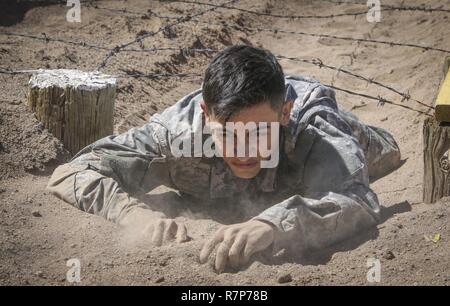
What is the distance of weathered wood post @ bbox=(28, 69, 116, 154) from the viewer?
434 cm

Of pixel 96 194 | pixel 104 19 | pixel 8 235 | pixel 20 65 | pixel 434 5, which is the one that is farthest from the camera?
pixel 434 5

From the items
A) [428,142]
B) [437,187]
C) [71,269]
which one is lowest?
[71,269]

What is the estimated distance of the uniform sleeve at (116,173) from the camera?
3688 millimetres

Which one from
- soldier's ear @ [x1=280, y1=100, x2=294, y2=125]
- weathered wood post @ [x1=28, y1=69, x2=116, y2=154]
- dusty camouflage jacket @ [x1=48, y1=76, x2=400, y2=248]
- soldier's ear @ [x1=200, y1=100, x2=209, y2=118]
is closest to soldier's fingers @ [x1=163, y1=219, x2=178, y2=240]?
dusty camouflage jacket @ [x1=48, y1=76, x2=400, y2=248]

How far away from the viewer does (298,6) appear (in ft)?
28.9

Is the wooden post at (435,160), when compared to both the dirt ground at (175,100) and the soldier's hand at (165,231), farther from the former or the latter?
the soldier's hand at (165,231)

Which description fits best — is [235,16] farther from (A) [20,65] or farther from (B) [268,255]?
(B) [268,255]

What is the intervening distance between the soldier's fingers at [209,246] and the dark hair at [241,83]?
56 cm

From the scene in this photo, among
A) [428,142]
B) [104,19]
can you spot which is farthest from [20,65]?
[428,142]

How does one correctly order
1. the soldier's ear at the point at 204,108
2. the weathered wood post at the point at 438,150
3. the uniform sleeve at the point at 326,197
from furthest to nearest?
the weathered wood post at the point at 438,150 < the soldier's ear at the point at 204,108 < the uniform sleeve at the point at 326,197

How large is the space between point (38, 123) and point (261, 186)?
1.62 metres

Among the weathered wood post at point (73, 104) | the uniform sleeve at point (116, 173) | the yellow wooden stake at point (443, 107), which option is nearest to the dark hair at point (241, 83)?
the uniform sleeve at point (116, 173)

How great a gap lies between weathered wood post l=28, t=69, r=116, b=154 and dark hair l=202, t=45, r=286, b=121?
44.1 inches

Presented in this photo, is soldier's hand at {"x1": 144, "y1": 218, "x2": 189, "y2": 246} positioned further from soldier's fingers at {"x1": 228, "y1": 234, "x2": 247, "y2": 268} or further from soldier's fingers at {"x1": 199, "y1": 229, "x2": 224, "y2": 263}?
soldier's fingers at {"x1": 228, "y1": 234, "x2": 247, "y2": 268}
